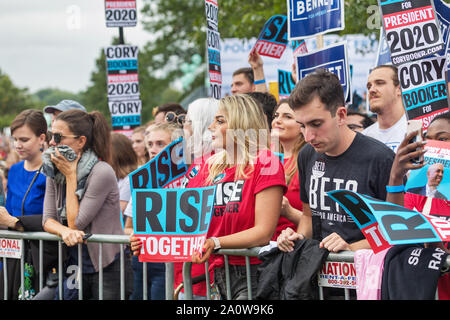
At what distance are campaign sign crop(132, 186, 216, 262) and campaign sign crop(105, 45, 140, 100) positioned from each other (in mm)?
6478

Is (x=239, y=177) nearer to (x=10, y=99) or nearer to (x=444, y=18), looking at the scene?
(x=444, y=18)

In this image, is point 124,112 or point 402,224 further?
point 124,112

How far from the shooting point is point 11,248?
207 inches

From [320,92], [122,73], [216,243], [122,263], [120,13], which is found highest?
[120,13]

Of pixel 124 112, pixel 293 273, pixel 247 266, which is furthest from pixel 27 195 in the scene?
pixel 124 112

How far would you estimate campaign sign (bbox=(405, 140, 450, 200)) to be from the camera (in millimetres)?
3465

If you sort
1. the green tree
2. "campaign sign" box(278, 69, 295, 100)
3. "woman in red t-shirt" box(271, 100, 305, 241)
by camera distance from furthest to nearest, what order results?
the green tree, "campaign sign" box(278, 69, 295, 100), "woman in red t-shirt" box(271, 100, 305, 241)

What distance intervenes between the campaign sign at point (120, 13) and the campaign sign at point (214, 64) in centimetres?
457

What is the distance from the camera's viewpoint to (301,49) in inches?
243

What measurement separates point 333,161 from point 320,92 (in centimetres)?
42

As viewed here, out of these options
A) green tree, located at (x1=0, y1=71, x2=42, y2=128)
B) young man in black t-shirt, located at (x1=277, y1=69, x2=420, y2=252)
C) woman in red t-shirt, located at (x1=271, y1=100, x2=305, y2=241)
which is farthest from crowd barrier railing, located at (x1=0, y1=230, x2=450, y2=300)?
green tree, located at (x1=0, y1=71, x2=42, y2=128)

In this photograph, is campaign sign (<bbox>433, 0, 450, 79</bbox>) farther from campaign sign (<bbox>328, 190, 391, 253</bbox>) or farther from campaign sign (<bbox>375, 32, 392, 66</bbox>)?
campaign sign (<bbox>328, 190, 391, 253</bbox>)
